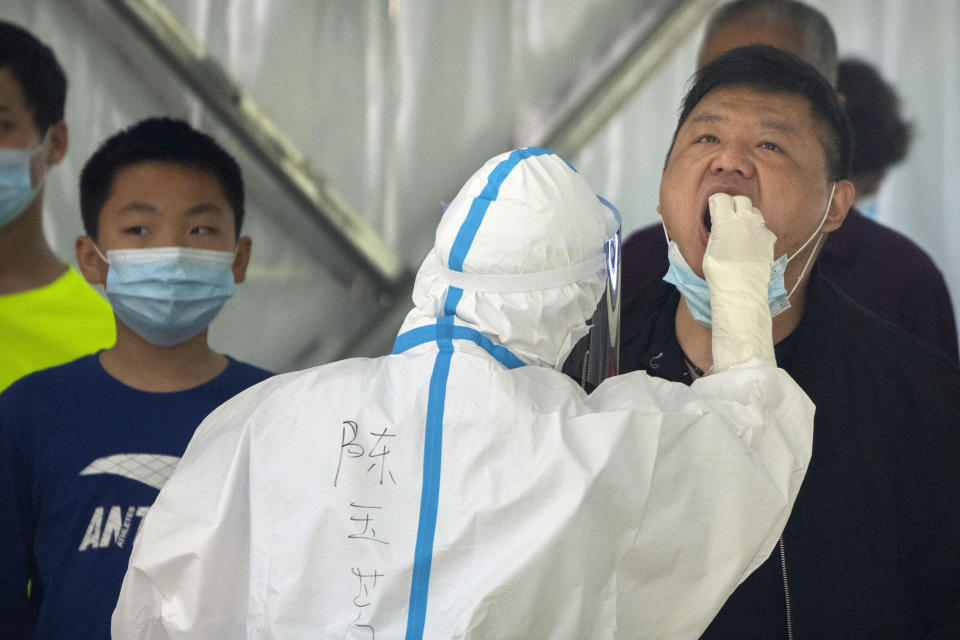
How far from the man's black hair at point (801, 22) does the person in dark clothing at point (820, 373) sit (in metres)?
0.80

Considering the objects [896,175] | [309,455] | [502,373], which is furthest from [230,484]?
[896,175]

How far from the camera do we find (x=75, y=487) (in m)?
1.97

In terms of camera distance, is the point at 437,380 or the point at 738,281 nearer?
the point at 437,380

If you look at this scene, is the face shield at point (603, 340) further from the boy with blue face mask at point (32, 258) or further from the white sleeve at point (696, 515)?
the boy with blue face mask at point (32, 258)

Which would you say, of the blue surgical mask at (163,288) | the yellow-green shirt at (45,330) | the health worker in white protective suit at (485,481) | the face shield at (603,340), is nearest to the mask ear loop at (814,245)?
the face shield at (603,340)

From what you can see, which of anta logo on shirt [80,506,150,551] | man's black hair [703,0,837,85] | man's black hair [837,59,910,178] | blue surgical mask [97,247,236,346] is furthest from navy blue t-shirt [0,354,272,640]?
man's black hair [837,59,910,178]

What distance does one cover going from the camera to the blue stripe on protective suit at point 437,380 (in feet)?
4.29

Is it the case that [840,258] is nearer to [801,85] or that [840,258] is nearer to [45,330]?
[801,85]

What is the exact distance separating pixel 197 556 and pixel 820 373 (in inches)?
45.7

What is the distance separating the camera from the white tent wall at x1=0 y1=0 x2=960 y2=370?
11.0ft

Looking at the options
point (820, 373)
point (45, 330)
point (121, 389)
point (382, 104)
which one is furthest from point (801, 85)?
point (45, 330)

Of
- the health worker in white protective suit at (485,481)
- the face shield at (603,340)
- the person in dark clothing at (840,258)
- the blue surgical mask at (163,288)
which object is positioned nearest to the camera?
the health worker in white protective suit at (485,481)

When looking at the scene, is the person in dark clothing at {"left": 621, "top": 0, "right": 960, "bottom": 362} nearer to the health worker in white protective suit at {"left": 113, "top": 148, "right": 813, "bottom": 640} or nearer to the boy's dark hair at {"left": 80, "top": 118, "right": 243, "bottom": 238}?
the health worker in white protective suit at {"left": 113, "top": 148, "right": 813, "bottom": 640}

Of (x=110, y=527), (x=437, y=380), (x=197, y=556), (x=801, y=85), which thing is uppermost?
(x=801, y=85)
